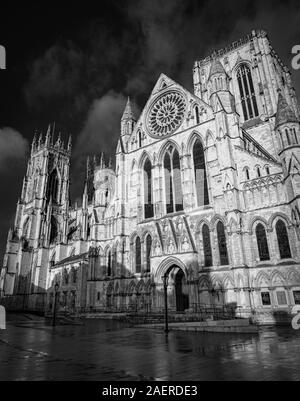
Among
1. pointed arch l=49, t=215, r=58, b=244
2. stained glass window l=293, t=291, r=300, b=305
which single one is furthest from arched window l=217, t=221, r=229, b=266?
pointed arch l=49, t=215, r=58, b=244

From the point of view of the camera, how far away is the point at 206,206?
28062mm

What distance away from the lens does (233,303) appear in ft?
76.7

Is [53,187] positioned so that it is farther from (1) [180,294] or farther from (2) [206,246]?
(2) [206,246]

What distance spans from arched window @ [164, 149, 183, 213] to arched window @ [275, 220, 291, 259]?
10.2 m

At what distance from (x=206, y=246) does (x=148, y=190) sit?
11056mm

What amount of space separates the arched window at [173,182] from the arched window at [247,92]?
1973cm

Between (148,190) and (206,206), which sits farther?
(148,190)

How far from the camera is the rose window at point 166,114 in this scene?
112ft

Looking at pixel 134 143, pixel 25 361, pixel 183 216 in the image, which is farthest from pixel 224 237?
pixel 25 361

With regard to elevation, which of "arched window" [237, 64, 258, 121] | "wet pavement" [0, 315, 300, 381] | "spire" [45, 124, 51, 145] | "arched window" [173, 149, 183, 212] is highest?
"spire" [45, 124, 51, 145]

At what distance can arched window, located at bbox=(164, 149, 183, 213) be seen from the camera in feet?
103

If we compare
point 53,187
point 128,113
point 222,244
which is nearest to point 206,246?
point 222,244

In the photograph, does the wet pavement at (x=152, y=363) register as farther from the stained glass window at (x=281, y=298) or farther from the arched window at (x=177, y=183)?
the arched window at (x=177, y=183)

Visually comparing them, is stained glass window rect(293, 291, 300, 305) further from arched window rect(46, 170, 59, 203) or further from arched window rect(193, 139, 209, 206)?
arched window rect(46, 170, 59, 203)
